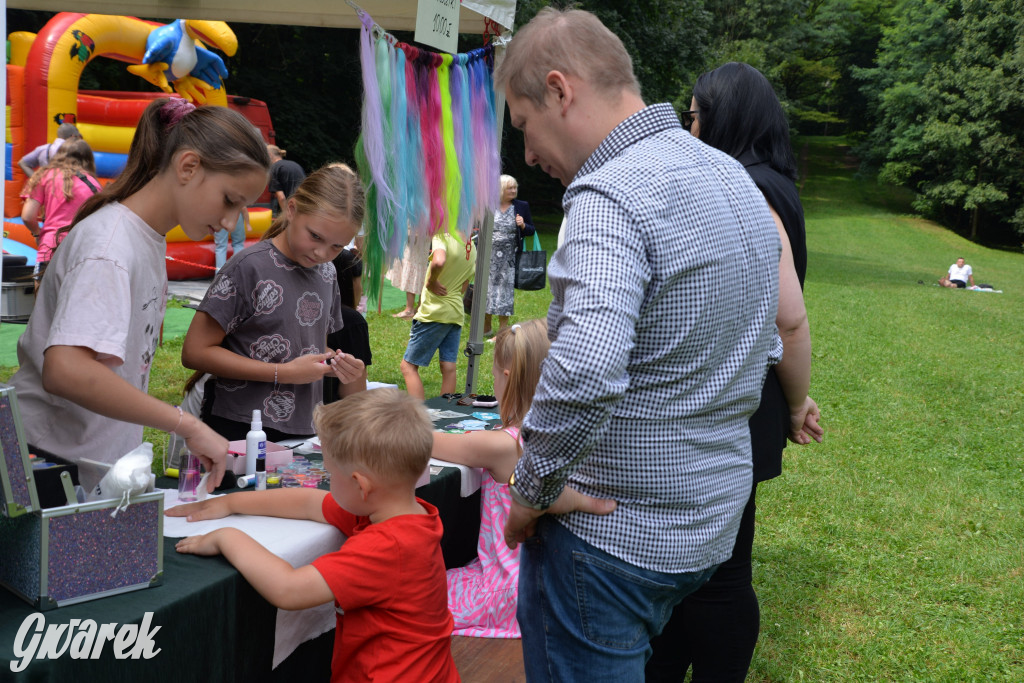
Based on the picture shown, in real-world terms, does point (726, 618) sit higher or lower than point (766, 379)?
lower

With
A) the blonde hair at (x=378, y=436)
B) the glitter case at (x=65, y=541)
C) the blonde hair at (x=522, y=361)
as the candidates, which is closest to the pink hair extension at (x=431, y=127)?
the blonde hair at (x=522, y=361)

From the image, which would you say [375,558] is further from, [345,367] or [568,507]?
[345,367]

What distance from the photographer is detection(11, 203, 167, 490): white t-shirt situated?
5.20ft

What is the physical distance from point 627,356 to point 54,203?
5.91m

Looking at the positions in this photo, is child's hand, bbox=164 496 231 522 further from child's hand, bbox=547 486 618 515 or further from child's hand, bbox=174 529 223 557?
child's hand, bbox=547 486 618 515

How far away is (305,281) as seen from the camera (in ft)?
8.29

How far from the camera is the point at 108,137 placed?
379 inches

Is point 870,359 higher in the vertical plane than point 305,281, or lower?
lower

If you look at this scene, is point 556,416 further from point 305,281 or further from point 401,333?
point 401,333

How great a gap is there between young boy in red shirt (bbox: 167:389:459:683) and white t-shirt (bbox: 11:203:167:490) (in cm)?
29

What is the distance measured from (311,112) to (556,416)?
57.7 ft

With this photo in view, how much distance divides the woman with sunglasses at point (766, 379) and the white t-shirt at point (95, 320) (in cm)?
134

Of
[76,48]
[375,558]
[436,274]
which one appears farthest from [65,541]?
[76,48]

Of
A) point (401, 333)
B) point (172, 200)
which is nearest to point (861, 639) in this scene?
point (172, 200)
